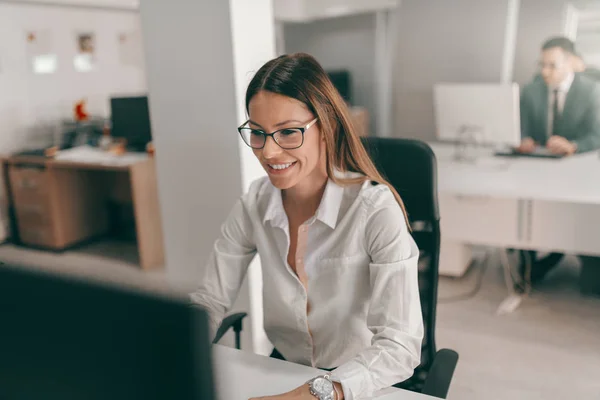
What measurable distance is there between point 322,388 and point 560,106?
3324 mm

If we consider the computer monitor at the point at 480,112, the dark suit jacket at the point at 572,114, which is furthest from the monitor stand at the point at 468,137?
the dark suit jacket at the point at 572,114

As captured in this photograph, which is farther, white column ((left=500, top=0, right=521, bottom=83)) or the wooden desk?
white column ((left=500, top=0, right=521, bottom=83))

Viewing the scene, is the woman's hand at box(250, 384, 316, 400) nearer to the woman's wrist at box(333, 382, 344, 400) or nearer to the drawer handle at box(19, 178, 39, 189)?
the woman's wrist at box(333, 382, 344, 400)

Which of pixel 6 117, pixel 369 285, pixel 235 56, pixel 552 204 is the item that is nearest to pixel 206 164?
pixel 235 56

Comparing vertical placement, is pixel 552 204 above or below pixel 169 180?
below

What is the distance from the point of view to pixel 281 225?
4.30 ft

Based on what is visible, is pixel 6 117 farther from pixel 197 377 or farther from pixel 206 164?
pixel 197 377

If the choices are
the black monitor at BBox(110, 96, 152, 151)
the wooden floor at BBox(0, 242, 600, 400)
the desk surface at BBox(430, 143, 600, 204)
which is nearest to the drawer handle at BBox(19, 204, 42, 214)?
the black monitor at BBox(110, 96, 152, 151)

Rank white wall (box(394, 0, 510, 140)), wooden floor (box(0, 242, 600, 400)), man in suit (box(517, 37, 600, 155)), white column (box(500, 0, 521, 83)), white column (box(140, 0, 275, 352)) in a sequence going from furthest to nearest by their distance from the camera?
1. white wall (box(394, 0, 510, 140))
2. white column (box(500, 0, 521, 83))
3. man in suit (box(517, 37, 600, 155))
4. wooden floor (box(0, 242, 600, 400))
5. white column (box(140, 0, 275, 352))

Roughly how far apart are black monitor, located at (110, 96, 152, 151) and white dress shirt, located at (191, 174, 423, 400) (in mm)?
2918

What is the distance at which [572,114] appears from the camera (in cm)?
360

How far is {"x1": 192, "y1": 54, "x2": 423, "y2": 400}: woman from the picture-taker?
1.13m

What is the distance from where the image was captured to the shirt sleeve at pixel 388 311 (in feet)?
3.39

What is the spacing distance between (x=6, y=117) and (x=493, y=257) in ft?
12.4
